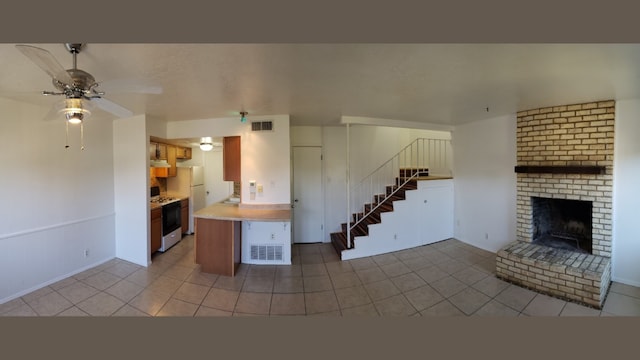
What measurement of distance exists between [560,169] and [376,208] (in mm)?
2715

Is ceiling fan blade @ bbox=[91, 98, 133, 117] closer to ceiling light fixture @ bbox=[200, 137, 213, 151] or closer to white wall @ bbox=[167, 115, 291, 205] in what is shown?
white wall @ bbox=[167, 115, 291, 205]

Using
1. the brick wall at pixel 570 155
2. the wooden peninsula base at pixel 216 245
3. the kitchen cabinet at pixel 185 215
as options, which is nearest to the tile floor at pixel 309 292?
the wooden peninsula base at pixel 216 245

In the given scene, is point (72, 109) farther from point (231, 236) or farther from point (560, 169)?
point (560, 169)

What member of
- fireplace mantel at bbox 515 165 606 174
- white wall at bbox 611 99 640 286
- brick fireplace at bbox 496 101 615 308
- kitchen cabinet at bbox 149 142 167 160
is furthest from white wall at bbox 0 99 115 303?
white wall at bbox 611 99 640 286

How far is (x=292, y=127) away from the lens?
442 cm

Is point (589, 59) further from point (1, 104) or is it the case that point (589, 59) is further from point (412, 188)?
point (1, 104)

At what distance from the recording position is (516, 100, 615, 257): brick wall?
2775mm

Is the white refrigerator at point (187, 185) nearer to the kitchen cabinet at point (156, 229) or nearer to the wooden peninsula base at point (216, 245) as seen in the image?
the kitchen cabinet at point (156, 229)

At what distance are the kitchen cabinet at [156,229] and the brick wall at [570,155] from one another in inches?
245

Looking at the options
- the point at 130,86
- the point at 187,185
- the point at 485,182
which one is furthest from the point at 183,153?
the point at 485,182

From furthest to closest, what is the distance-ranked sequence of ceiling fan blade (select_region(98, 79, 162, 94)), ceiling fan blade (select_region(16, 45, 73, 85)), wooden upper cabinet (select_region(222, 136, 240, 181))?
wooden upper cabinet (select_region(222, 136, 240, 181))
ceiling fan blade (select_region(98, 79, 162, 94))
ceiling fan blade (select_region(16, 45, 73, 85))

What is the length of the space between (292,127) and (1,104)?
12.4ft

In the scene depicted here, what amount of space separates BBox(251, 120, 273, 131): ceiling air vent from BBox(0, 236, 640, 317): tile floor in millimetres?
2284

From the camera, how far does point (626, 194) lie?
276cm
